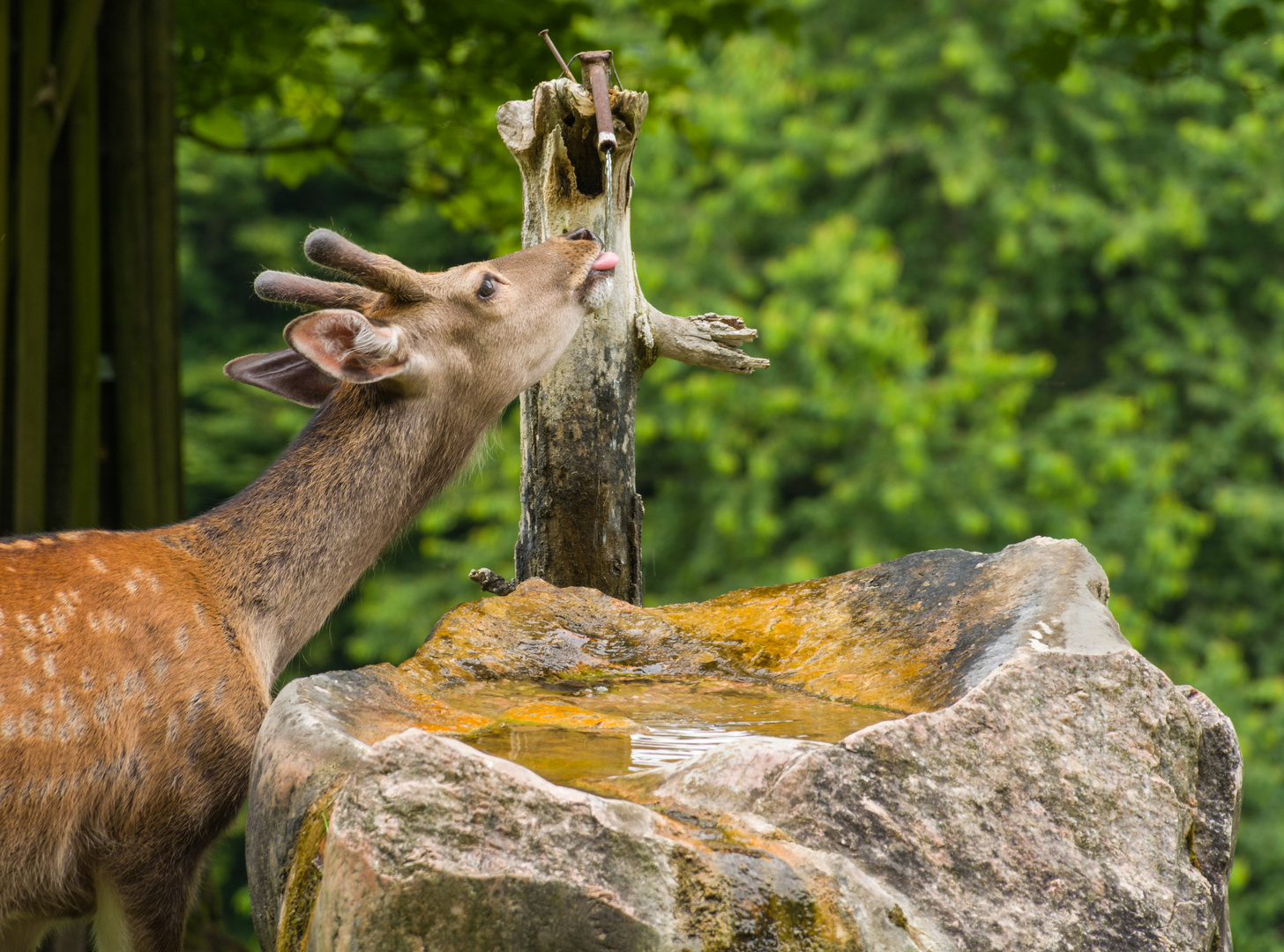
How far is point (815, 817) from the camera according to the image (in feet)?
8.21

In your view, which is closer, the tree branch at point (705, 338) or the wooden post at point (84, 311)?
the tree branch at point (705, 338)

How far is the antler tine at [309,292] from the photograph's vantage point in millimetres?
4012

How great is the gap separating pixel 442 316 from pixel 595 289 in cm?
55

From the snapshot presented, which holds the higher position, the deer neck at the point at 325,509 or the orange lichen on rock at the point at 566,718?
the deer neck at the point at 325,509

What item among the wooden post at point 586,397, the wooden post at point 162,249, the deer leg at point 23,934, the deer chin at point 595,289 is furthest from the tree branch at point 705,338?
the deer leg at point 23,934

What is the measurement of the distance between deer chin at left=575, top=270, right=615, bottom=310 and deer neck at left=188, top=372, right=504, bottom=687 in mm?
522

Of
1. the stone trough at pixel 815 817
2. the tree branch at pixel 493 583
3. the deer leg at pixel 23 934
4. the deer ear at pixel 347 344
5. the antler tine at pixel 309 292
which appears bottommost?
the deer leg at pixel 23 934

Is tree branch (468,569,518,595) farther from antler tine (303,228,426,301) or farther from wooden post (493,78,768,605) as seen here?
antler tine (303,228,426,301)

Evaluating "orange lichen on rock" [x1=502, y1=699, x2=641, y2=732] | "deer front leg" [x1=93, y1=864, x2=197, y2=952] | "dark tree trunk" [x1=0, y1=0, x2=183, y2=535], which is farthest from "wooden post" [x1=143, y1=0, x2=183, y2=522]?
"orange lichen on rock" [x1=502, y1=699, x2=641, y2=732]

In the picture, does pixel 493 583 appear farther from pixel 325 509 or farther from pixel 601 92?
pixel 601 92

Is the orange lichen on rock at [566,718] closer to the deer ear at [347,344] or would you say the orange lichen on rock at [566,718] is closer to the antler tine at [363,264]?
the deer ear at [347,344]

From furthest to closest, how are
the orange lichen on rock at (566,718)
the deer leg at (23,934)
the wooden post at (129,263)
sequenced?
the wooden post at (129,263)
the deer leg at (23,934)
the orange lichen on rock at (566,718)

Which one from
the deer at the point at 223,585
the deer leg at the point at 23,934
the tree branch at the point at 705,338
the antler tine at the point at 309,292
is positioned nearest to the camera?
the deer at the point at 223,585

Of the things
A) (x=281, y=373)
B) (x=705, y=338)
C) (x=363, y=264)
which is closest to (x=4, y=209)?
(x=281, y=373)
